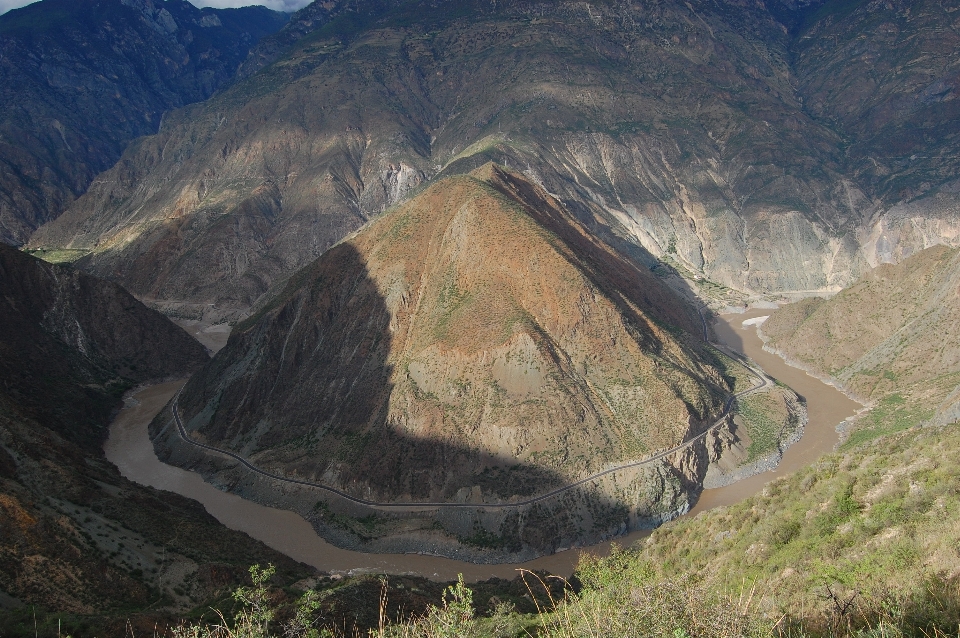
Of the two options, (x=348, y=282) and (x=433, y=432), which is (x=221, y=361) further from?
(x=433, y=432)

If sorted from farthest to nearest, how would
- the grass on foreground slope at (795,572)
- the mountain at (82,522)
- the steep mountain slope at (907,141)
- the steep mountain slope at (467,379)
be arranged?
the steep mountain slope at (907,141) → the steep mountain slope at (467,379) → the mountain at (82,522) → the grass on foreground slope at (795,572)

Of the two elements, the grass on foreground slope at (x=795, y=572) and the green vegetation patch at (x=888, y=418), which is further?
the green vegetation patch at (x=888, y=418)

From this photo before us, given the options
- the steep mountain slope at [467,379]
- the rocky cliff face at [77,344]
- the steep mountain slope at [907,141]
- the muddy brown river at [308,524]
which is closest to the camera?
the muddy brown river at [308,524]

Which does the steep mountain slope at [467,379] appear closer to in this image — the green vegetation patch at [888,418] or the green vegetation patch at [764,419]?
the green vegetation patch at [764,419]

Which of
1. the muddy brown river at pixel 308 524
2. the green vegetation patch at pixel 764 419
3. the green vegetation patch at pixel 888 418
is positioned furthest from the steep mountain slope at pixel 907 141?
the green vegetation patch at pixel 764 419

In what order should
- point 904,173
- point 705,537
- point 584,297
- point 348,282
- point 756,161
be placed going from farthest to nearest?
point 756,161 < point 904,173 < point 348,282 < point 584,297 < point 705,537

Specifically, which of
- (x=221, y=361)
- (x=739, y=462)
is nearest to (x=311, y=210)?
(x=221, y=361)

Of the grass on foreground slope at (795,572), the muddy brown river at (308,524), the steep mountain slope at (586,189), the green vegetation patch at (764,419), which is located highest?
the steep mountain slope at (586,189)
